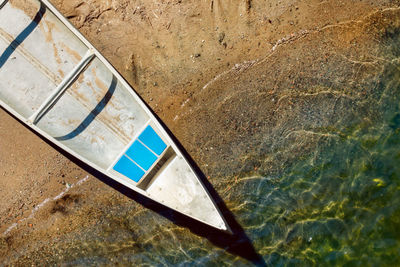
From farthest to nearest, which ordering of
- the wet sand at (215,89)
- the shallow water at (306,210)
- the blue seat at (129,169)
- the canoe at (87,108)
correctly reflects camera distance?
1. the shallow water at (306,210)
2. the wet sand at (215,89)
3. the blue seat at (129,169)
4. the canoe at (87,108)

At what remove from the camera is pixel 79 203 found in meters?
9.34

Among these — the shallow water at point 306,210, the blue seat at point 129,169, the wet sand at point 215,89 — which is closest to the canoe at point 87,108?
the blue seat at point 129,169

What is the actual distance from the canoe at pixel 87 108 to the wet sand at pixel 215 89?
85 cm

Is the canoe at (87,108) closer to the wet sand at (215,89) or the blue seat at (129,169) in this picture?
the blue seat at (129,169)

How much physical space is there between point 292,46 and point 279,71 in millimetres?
737

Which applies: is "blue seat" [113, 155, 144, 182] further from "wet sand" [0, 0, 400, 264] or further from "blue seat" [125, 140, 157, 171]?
"wet sand" [0, 0, 400, 264]

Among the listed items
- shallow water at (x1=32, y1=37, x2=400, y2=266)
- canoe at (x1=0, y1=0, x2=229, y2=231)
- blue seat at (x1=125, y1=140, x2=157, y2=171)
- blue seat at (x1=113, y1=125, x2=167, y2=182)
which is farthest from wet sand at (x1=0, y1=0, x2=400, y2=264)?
blue seat at (x1=125, y1=140, x2=157, y2=171)

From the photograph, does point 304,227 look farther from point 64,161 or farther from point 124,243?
point 64,161

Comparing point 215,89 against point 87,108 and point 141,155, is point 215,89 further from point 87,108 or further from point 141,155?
point 87,108

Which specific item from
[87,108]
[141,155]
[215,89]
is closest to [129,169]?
[141,155]

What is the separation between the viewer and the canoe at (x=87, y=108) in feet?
27.0

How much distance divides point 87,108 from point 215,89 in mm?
3274

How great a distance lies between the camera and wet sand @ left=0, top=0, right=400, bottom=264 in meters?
9.11

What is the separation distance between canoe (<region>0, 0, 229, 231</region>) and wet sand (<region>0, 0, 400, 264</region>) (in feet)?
2.78
